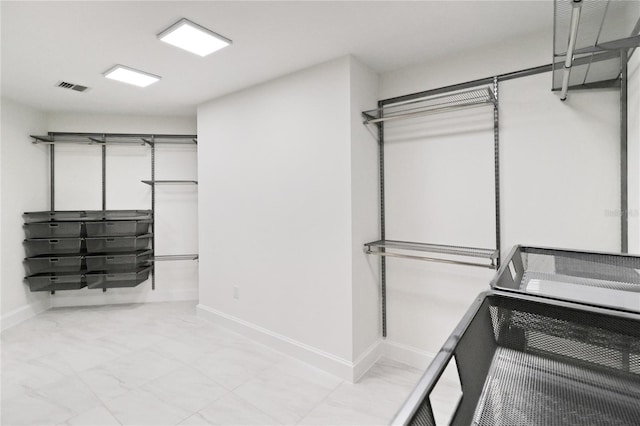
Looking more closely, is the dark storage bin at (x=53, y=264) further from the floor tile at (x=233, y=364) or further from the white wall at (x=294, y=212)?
the floor tile at (x=233, y=364)

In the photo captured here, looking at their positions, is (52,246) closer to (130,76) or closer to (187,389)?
(130,76)

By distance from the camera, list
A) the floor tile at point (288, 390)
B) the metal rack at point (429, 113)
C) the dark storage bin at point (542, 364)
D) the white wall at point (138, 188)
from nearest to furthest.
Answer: the dark storage bin at point (542, 364) < the floor tile at point (288, 390) < the metal rack at point (429, 113) < the white wall at point (138, 188)

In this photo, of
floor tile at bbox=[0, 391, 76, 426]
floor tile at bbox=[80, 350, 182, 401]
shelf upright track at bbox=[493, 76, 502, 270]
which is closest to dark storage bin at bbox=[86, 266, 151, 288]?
floor tile at bbox=[80, 350, 182, 401]

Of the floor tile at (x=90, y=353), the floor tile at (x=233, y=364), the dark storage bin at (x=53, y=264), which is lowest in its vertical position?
the floor tile at (x=233, y=364)

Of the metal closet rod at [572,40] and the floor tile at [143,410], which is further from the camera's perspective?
the floor tile at [143,410]

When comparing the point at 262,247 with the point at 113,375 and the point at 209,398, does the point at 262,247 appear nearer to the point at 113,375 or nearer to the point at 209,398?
the point at 209,398

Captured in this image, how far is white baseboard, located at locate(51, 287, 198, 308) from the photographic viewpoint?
13.9 feet

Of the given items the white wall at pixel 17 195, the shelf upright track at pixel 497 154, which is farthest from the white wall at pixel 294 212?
the white wall at pixel 17 195

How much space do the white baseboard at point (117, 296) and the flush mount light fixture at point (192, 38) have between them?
3274 millimetres

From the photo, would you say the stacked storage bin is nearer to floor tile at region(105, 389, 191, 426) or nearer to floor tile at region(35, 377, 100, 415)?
floor tile at region(35, 377, 100, 415)

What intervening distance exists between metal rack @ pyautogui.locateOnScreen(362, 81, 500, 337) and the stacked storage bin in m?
3.15

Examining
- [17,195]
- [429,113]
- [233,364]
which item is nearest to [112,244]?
[17,195]

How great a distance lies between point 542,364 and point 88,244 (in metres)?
4.68

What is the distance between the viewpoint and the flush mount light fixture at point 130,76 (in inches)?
109
